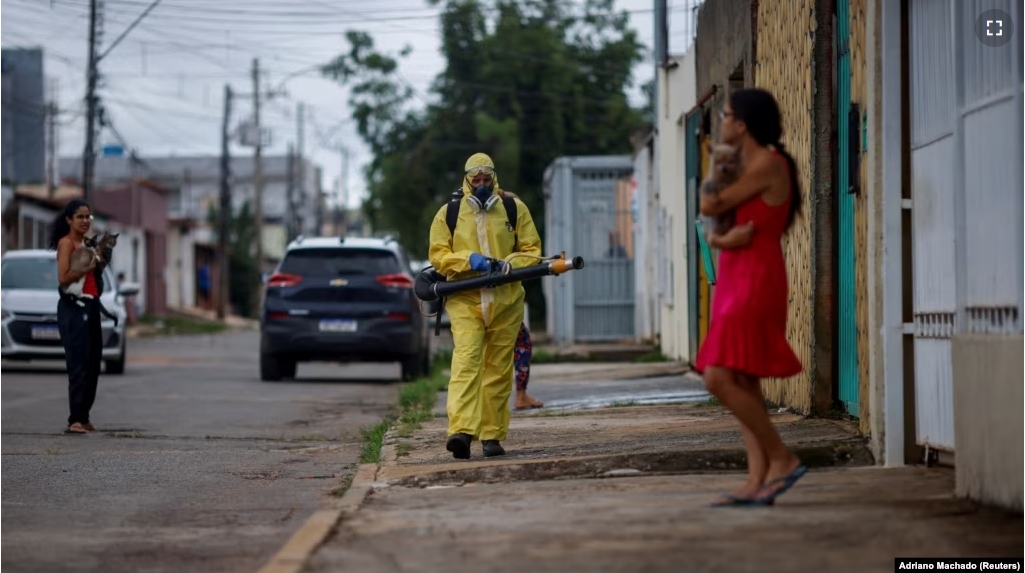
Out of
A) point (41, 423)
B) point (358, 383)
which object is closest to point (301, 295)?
point (358, 383)

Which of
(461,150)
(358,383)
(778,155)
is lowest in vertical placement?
(358,383)

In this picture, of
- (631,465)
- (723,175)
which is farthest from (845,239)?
(723,175)

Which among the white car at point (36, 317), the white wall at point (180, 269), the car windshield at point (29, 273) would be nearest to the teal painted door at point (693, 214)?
the white car at point (36, 317)

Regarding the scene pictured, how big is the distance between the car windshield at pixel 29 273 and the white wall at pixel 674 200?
7936 millimetres

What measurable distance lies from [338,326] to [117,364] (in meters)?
3.81

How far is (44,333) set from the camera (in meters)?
21.6

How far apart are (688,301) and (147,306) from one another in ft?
159

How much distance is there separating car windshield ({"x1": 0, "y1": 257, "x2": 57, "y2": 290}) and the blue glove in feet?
45.5

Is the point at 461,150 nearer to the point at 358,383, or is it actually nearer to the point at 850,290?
the point at 358,383

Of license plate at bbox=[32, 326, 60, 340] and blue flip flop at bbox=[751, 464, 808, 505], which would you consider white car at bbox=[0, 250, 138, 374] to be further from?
blue flip flop at bbox=[751, 464, 808, 505]

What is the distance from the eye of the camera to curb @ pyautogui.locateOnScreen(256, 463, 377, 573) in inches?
227

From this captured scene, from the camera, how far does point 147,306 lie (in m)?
64.1

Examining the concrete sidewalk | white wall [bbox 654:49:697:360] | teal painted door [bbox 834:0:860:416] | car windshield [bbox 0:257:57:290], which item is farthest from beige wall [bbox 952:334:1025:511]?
car windshield [bbox 0:257:57:290]

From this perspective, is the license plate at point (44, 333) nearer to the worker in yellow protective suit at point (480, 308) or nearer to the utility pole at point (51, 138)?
the worker in yellow protective suit at point (480, 308)
